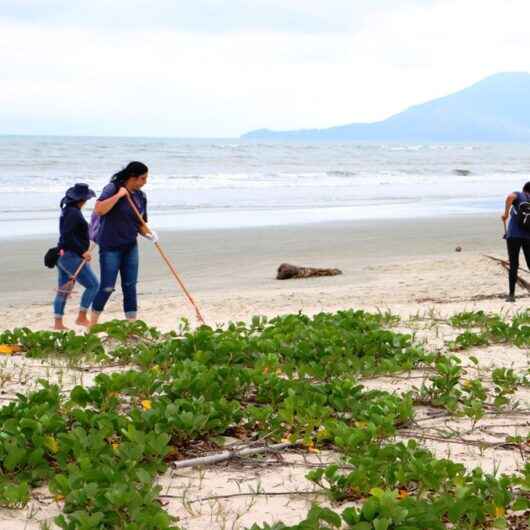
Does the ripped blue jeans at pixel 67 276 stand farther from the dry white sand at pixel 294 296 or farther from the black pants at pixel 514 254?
the black pants at pixel 514 254

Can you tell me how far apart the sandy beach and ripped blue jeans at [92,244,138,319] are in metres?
0.57

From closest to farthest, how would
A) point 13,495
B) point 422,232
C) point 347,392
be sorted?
point 13,495 → point 347,392 → point 422,232

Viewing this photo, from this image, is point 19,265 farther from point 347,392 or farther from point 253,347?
point 347,392

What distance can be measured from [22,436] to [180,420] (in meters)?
0.73

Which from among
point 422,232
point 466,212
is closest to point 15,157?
point 466,212

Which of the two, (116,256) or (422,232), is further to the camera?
(422,232)

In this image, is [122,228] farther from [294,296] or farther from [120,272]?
[294,296]

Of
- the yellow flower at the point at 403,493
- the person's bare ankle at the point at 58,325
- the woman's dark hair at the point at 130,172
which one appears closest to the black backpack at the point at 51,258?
A: the person's bare ankle at the point at 58,325

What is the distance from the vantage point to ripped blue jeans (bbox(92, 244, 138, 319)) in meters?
8.30

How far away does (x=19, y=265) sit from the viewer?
15.0m

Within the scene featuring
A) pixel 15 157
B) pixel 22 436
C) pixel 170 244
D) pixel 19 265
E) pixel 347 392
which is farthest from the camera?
pixel 15 157

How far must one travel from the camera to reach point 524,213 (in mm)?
10797

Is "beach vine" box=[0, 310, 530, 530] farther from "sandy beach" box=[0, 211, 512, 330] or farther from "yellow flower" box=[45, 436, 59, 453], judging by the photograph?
"sandy beach" box=[0, 211, 512, 330]

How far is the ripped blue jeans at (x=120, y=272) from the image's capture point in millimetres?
8305
